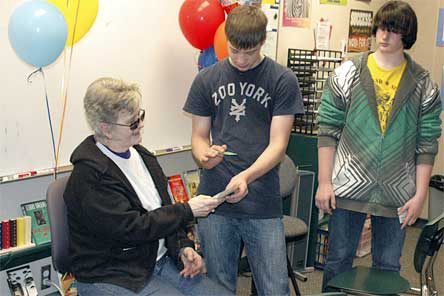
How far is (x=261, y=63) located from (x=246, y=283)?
1709 millimetres

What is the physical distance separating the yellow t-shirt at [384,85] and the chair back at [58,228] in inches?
46.5

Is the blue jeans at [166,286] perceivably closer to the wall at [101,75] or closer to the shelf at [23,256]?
the shelf at [23,256]


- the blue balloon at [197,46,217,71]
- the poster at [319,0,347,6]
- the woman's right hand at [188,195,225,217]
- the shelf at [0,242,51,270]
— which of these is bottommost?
the shelf at [0,242,51,270]

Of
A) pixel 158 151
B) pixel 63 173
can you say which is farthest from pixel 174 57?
pixel 63 173

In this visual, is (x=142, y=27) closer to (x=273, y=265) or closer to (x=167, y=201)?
(x=167, y=201)

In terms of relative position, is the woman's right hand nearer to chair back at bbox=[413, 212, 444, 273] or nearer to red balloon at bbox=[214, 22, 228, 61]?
chair back at bbox=[413, 212, 444, 273]

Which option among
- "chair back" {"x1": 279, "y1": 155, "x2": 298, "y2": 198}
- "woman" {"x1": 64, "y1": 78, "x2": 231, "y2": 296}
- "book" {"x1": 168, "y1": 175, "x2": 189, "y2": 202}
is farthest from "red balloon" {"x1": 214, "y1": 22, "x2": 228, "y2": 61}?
"woman" {"x1": 64, "y1": 78, "x2": 231, "y2": 296}

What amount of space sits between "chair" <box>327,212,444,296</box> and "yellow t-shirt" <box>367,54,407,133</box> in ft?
1.38

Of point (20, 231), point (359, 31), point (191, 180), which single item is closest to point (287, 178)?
point (191, 180)

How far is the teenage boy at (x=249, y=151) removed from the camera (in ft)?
6.63

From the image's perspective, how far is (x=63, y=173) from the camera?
2535 millimetres

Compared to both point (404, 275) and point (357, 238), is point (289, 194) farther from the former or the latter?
point (404, 275)

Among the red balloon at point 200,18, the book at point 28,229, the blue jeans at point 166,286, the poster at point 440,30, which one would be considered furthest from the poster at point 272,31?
the blue jeans at point 166,286

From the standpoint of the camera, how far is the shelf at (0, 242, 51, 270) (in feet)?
7.54
